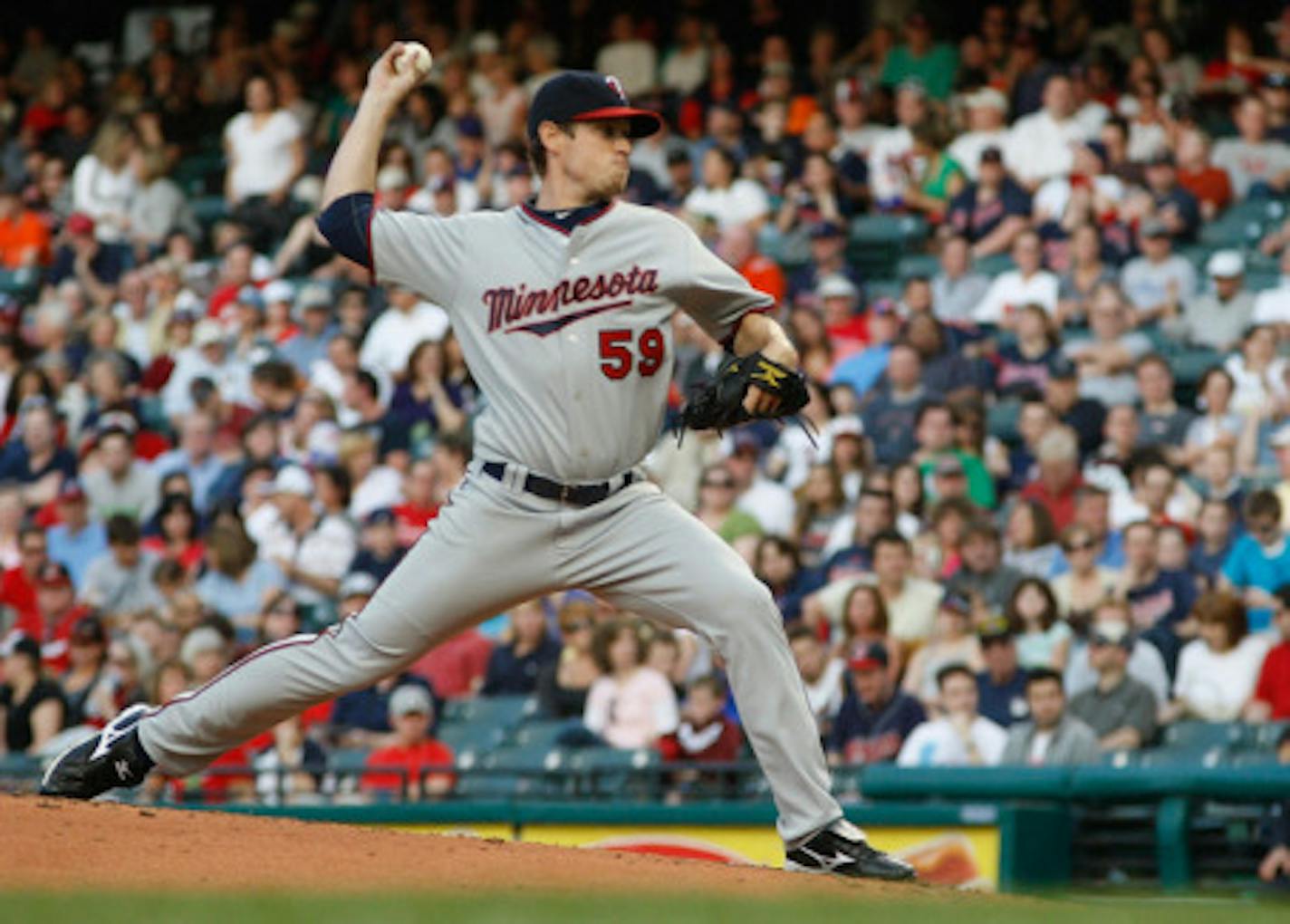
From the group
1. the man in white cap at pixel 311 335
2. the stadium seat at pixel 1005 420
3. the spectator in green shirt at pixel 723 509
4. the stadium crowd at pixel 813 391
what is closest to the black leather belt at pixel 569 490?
the stadium crowd at pixel 813 391

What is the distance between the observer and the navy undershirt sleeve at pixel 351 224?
20.6 feet

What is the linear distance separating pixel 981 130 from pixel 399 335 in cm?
349

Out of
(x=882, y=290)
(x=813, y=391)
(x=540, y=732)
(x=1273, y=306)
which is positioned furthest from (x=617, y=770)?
(x=882, y=290)

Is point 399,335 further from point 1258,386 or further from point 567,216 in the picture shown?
point 567,216

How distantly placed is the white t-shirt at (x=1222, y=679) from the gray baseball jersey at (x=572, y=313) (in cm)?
397

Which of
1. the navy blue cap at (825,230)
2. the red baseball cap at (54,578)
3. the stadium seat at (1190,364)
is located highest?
the navy blue cap at (825,230)

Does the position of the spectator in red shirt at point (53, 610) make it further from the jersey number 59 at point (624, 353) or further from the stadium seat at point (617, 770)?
the jersey number 59 at point (624, 353)

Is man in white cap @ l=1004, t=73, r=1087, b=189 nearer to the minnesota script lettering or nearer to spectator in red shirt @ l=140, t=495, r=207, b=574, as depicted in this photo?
spectator in red shirt @ l=140, t=495, r=207, b=574

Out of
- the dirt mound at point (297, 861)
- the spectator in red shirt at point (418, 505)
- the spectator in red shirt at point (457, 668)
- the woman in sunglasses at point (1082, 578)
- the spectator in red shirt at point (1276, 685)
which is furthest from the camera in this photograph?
the spectator in red shirt at point (418, 505)

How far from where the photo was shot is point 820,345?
1263 centimetres

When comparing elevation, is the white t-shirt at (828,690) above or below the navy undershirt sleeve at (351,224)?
below

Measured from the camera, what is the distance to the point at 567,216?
6.23 metres

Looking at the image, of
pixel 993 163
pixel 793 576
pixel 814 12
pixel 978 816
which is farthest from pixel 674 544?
pixel 814 12

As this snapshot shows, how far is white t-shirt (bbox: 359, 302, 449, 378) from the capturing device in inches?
559
